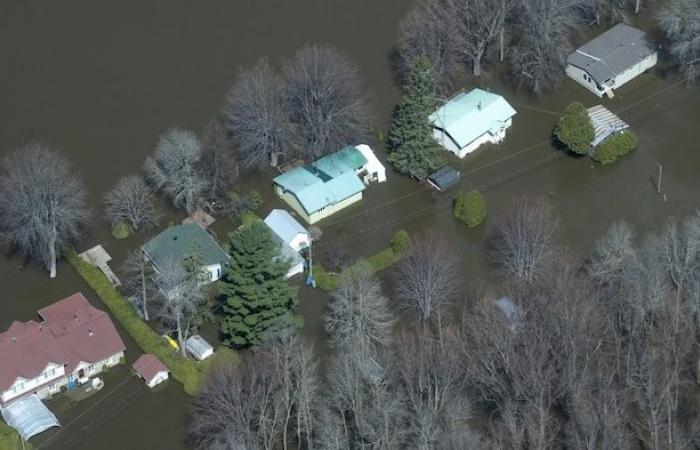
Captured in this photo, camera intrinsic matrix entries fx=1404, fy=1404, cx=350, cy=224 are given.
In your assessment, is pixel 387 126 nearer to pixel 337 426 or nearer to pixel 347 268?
pixel 347 268

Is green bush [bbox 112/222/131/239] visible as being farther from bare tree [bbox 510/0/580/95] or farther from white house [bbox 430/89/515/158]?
bare tree [bbox 510/0/580/95]

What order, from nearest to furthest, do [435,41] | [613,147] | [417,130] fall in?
[417,130] → [613,147] → [435,41]

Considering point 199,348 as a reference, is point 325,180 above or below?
above

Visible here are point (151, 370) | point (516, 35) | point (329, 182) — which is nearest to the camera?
point (151, 370)

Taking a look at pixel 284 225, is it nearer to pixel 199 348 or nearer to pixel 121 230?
pixel 121 230

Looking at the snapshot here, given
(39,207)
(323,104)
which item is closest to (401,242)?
(323,104)

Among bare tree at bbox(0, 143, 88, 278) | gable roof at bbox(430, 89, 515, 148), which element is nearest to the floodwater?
gable roof at bbox(430, 89, 515, 148)
